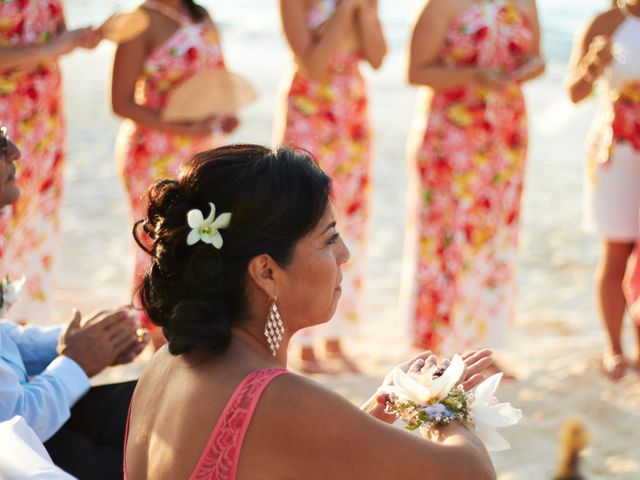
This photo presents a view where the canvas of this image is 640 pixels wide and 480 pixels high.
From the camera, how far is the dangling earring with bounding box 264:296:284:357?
2445 millimetres

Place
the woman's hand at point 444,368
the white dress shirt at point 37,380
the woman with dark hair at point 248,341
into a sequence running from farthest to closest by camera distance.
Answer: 1. the white dress shirt at point 37,380
2. the woman's hand at point 444,368
3. the woman with dark hair at point 248,341

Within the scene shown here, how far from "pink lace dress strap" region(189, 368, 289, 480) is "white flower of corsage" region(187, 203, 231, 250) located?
0.31 metres

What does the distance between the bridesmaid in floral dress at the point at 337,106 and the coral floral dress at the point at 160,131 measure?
483 millimetres

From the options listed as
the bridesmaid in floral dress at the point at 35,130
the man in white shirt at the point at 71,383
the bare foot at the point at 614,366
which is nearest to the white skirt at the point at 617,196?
the bare foot at the point at 614,366

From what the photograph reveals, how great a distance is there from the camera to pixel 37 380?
3.03 meters

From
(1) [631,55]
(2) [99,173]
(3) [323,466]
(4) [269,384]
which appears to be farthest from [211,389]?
(2) [99,173]

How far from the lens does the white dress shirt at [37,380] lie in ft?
9.37

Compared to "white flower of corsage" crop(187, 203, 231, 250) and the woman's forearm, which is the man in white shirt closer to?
"white flower of corsage" crop(187, 203, 231, 250)

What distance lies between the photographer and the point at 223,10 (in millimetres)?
25312

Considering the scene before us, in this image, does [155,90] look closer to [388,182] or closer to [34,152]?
[34,152]

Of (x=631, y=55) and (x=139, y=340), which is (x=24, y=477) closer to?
(x=139, y=340)

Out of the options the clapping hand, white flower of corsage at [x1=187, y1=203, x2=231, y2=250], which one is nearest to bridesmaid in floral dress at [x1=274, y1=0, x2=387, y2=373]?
the clapping hand

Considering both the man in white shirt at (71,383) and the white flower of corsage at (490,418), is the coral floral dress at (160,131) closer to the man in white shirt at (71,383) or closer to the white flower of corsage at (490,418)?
the man in white shirt at (71,383)

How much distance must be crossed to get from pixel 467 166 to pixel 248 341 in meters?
3.19
